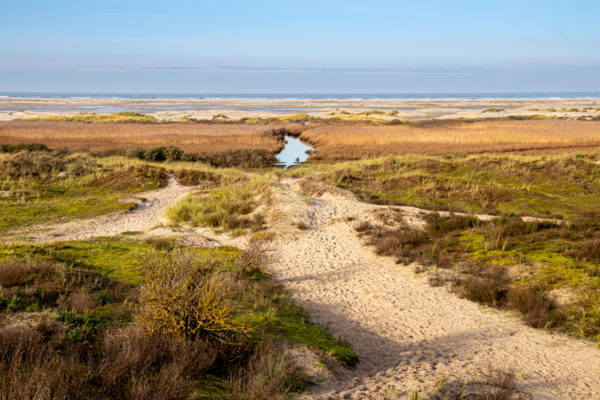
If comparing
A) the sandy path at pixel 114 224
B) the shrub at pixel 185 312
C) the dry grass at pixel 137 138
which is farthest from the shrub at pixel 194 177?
the shrub at pixel 185 312

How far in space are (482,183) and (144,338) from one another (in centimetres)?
2235

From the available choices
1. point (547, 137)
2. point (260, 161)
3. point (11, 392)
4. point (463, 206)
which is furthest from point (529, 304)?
point (547, 137)

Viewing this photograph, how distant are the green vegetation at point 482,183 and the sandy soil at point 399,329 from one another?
19.6 ft

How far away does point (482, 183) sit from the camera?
935 inches

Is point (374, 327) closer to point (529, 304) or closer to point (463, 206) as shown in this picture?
point (529, 304)

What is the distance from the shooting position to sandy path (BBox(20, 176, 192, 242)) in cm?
1608

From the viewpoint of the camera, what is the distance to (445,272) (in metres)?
11.7

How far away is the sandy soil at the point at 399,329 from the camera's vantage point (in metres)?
6.10

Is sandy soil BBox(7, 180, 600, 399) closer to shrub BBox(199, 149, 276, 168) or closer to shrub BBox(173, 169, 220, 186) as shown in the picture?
shrub BBox(173, 169, 220, 186)

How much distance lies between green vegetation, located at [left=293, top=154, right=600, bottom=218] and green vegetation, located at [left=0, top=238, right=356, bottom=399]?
15.1m

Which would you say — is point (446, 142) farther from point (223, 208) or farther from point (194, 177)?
point (223, 208)

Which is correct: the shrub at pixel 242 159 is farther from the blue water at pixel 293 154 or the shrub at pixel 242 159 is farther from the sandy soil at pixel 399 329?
the sandy soil at pixel 399 329

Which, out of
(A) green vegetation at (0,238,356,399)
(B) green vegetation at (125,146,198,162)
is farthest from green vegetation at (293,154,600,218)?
(A) green vegetation at (0,238,356,399)

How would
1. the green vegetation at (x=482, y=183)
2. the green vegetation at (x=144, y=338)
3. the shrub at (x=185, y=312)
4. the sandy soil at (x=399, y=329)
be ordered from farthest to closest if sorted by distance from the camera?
the green vegetation at (x=482, y=183)
the sandy soil at (x=399, y=329)
the shrub at (x=185, y=312)
the green vegetation at (x=144, y=338)
